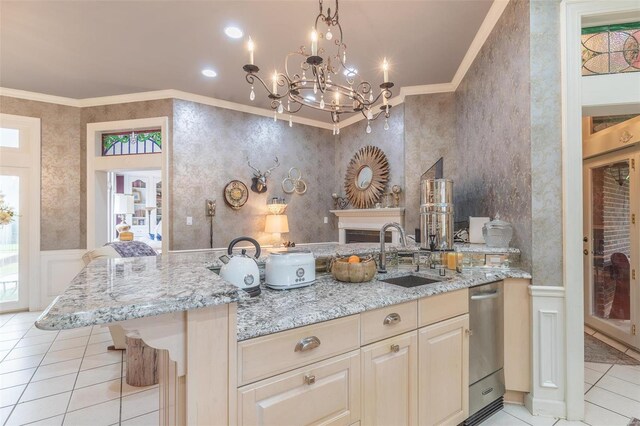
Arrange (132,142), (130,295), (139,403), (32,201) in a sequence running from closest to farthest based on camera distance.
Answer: (130,295) < (139,403) < (32,201) < (132,142)

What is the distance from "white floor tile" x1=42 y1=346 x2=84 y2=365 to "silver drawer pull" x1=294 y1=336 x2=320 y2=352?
2.89m

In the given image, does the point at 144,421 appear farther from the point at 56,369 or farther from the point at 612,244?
the point at 612,244

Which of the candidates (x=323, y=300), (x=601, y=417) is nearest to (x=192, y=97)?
(x=323, y=300)

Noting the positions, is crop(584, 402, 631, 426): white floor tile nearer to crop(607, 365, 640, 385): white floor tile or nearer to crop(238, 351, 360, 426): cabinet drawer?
crop(607, 365, 640, 385): white floor tile

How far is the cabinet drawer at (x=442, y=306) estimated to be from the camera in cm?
161

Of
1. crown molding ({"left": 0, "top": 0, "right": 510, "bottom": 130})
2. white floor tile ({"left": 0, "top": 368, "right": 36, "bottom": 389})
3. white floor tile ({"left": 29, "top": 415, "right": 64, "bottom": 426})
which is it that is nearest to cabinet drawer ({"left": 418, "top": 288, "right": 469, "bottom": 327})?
white floor tile ({"left": 29, "top": 415, "right": 64, "bottom": 426})

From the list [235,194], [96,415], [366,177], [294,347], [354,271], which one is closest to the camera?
[294,347]

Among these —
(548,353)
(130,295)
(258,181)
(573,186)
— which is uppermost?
(258,181)

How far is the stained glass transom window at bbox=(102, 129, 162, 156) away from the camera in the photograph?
14.6ft

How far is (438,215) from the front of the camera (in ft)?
7.64

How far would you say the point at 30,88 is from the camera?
13.3ft

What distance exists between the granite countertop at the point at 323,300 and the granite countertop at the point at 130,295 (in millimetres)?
198

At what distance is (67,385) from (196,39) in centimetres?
321

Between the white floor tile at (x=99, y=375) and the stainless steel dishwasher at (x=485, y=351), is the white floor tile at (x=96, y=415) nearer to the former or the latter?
the white floor tile at (x=99, y=375)
